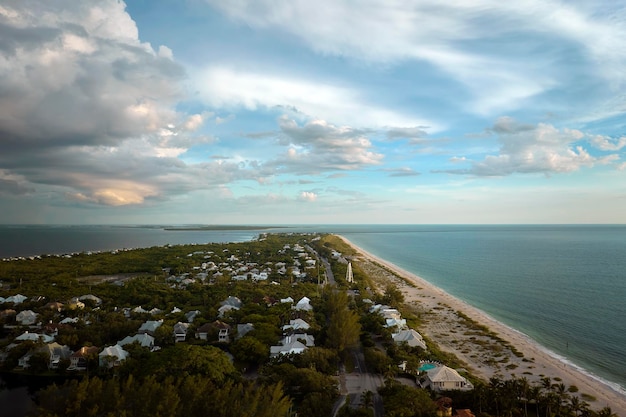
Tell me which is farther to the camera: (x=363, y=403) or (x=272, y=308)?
(x=272, y=308)

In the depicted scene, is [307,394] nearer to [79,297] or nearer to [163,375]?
[163,375]

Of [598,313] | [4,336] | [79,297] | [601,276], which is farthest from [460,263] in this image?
[4,336]

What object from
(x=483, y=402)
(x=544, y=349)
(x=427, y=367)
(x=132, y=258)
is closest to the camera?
(x=483, y=402)

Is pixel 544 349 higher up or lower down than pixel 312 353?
lower down

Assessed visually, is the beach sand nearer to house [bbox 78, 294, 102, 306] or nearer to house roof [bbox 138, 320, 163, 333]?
house roof [bbox 138, 320, 163, 333]

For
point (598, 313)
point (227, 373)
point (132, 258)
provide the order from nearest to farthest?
point (227, 373) → point (598, 313) → point (132, 258)

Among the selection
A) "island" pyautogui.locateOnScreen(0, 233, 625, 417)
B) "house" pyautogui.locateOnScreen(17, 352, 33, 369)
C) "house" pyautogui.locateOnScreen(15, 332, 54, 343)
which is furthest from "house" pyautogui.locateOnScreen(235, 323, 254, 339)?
"house" pyautogui.locateOnScreen(17, 352, 33, 369)

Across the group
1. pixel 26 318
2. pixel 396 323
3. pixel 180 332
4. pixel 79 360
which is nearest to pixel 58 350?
pixel 79 360

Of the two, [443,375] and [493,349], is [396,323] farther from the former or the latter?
[443,375]
